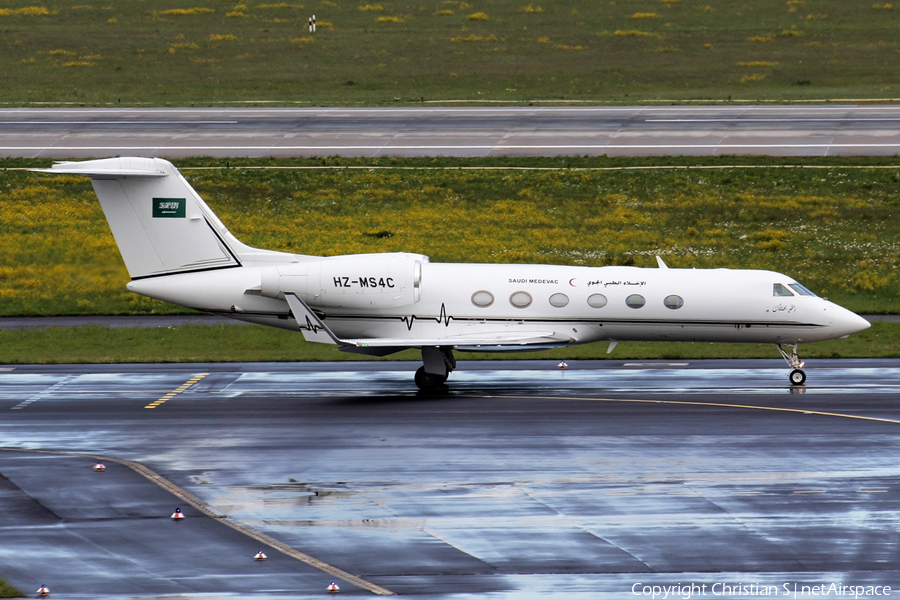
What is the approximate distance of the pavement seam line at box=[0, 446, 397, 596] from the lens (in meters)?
17.8

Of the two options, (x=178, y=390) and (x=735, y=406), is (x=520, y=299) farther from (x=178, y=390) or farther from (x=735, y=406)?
(x=178, y=390)

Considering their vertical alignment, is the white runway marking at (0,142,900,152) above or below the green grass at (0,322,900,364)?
above

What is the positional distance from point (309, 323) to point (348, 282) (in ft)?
5.86

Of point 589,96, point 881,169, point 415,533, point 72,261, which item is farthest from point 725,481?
point 589,96

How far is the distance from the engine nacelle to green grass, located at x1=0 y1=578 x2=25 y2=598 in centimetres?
1443

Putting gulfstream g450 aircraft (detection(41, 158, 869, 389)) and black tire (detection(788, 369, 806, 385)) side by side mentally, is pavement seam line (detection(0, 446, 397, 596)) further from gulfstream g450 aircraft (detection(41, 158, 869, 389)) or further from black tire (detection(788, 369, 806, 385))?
black tire (detection(788, 369, 806, 385))

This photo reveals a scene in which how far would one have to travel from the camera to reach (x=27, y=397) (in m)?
30.8

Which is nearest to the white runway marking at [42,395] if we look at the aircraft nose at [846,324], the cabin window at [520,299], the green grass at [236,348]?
the green grass at [236,348]

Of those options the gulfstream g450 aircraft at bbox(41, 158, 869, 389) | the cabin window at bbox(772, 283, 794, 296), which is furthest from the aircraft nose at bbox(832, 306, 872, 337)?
the cabin window at bbox(772, 283, 794, 296)

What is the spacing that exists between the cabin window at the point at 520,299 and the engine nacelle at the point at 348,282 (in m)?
2.55

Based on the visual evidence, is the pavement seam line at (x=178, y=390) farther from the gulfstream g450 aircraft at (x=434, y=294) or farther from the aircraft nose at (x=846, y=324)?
the aircraft nose at (x=846, y=324)

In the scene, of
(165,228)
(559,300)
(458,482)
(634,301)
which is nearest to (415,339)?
(559,300)

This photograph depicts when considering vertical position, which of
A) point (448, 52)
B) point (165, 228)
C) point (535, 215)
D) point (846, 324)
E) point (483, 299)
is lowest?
point (846, 324)

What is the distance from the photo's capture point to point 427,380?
31469 mm
